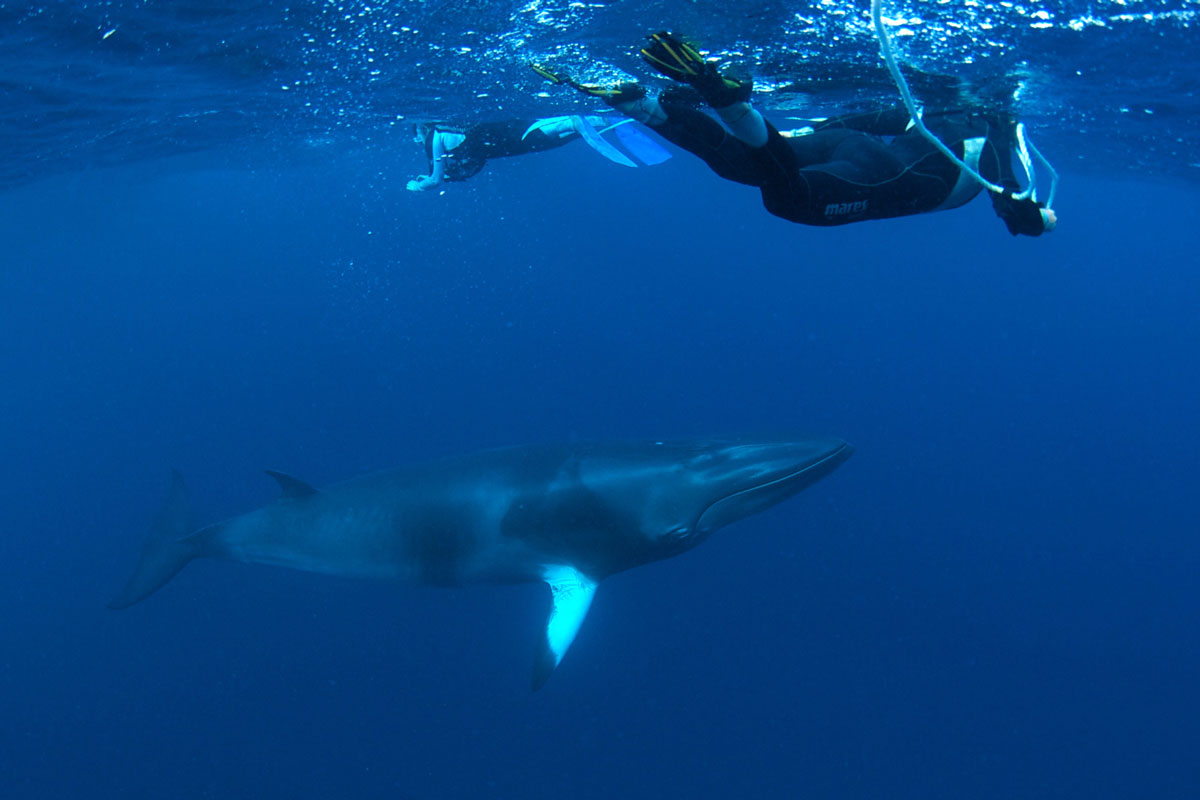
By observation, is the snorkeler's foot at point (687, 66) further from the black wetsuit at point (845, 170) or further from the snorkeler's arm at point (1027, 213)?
the snorkeler's arm at point (1027, 213)

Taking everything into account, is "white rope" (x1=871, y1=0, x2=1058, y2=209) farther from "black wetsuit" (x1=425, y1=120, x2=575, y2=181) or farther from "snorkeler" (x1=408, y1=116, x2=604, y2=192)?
"black wetsuit" (x1=425, y1=120, x2=575, y2=181)

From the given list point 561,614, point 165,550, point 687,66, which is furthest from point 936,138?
point 165,550

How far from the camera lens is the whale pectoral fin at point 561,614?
790 centimetres

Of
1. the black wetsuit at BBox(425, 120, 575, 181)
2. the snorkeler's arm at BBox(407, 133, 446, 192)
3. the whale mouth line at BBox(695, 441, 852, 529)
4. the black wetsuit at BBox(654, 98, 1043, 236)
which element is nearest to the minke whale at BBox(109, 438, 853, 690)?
the whale mouth line at BBox(695, 441, 852, 529)

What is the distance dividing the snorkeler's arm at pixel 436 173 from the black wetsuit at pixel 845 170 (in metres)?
7.26

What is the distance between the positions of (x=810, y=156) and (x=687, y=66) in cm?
288

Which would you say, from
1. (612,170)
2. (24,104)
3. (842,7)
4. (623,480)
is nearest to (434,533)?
(623,480)

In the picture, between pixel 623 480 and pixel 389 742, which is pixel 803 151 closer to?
pixel 623 480

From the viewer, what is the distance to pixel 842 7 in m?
10.5

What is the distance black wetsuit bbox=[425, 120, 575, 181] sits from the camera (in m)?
12.8

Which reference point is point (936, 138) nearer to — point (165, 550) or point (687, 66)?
point (687, 66)

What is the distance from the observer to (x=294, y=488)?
9.59 m

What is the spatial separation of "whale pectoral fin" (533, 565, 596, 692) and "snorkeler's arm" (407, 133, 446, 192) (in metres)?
7.29

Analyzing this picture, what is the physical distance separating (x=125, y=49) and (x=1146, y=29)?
17.2 meters
